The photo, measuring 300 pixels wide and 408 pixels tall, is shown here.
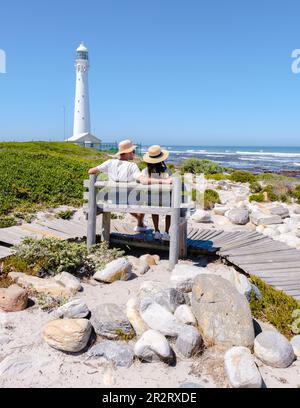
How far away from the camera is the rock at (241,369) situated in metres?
3.34

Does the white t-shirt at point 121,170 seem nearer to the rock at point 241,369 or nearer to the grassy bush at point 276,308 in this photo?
the grassy bush at point 276,308

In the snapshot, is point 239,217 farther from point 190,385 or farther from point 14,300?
point 190,385

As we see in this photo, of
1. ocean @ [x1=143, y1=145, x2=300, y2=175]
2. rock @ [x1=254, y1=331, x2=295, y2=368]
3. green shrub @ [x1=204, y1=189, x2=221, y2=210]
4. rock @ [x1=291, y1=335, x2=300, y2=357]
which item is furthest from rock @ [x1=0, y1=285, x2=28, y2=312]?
ocean @ [x1=143, y1=145, x2=300, y2=175]

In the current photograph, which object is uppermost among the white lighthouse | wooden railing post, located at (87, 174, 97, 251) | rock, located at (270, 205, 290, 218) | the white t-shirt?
the white lighthouse

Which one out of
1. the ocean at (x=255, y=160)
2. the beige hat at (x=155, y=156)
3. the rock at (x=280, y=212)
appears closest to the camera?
the beige hat at (x=155, y=156)

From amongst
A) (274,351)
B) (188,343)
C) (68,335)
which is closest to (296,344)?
(274,351)

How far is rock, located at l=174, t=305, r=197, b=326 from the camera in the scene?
168 inches

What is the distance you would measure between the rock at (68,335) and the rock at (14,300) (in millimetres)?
730

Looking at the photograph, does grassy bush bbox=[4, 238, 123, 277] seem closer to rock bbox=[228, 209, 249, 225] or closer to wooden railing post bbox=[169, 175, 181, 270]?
wooden railing post bbox=[169, 175, 181, 270]

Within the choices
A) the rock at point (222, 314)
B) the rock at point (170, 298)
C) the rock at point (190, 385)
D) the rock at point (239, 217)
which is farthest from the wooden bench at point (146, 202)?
the rock at point (239, 217)

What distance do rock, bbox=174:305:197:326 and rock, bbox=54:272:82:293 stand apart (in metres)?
1.48
